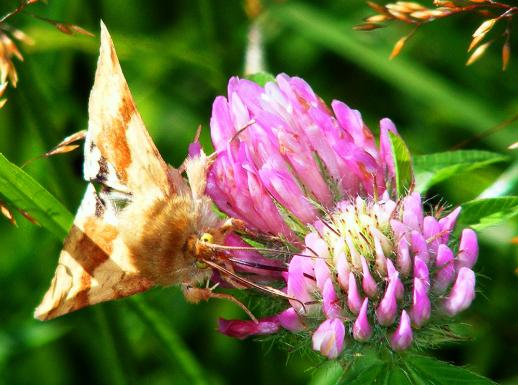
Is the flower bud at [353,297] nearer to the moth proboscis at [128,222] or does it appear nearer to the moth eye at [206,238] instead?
the moth proboscis at [128,222]

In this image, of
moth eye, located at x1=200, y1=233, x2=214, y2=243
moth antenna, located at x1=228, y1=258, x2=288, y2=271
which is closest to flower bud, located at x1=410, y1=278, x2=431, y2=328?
moth antenna, located at x1=228, y1=258, x2=288, y2=271

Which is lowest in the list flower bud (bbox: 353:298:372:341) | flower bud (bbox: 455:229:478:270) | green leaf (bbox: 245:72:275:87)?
flower bud (bbox: 353:298:372:341)

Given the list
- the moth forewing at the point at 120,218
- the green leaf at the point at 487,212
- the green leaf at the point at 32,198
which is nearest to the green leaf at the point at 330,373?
the moth forewing at the point at 120,218

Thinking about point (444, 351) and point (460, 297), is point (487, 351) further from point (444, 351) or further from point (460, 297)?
point (460, 297)

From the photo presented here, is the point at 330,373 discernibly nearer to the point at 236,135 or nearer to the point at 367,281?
the point at 367,281

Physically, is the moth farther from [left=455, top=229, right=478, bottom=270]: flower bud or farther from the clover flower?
[left=455, top=229, right=478, bottom=270]: flower bud

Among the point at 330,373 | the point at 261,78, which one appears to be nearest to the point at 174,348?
the point at 330,373
